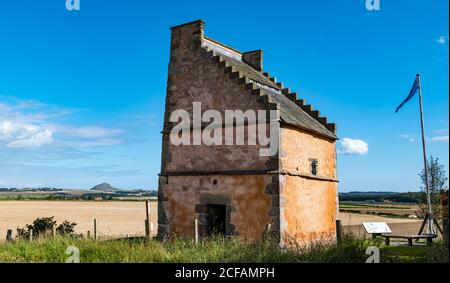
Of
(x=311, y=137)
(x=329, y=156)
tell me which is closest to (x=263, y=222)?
(x=311, y=137)

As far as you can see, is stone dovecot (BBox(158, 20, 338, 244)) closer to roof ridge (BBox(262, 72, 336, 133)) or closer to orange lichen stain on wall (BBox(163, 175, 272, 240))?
orange lichen stain on wall (BBox(163, 175, 272, 240))

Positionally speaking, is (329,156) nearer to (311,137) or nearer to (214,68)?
(311,137)

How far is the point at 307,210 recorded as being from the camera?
55.2ft

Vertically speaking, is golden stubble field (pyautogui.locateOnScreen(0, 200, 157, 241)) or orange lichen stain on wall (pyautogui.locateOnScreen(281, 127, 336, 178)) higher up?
orange lichen stain on wall (pyautogui.locateOnScreen(281, 127, 336, 178))

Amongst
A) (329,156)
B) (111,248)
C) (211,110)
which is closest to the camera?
(111,248)

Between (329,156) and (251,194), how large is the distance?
574 cm

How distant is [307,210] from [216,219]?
360 cm

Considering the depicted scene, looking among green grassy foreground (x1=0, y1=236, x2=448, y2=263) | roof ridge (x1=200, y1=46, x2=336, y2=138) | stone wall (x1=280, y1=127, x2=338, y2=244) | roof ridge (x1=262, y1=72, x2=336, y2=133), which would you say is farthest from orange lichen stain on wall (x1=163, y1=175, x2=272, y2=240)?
roof ridge (x1=262, y1=72, x2=336, y2=133)

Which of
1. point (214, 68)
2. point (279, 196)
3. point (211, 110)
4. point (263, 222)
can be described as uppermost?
point (214, 68)

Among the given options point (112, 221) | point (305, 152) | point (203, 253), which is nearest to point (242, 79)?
point (305, 152)

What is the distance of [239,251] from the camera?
38.7 feet

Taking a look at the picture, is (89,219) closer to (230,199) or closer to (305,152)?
(230,199)

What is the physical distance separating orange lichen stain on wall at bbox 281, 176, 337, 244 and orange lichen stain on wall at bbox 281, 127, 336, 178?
1.61 feet

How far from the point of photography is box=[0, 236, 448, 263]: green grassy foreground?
35.3 ft
